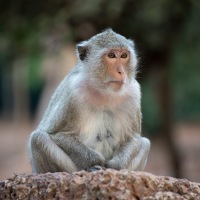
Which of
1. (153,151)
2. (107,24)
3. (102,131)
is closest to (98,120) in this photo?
(102,131)

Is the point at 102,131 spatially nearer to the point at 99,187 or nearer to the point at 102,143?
the point at 102,143

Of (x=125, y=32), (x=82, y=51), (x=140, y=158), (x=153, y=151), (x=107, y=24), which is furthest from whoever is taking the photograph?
(x=153, y=151)

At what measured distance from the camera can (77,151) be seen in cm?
769

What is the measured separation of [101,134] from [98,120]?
16 centimetres

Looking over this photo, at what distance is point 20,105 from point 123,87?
34.5 meters

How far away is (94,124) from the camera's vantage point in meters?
7.86

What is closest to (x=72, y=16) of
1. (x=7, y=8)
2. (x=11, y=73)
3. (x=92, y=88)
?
(x=7, y=8)

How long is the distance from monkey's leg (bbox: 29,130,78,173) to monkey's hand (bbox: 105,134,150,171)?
45cm

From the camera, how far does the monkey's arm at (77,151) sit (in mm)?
7660

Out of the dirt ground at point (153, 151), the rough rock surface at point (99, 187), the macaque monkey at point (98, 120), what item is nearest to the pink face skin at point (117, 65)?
the macaque monkey at point (98, 120)

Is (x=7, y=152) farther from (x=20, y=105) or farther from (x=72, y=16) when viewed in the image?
(x=72, y=16)

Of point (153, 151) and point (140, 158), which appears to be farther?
point (153, 151)

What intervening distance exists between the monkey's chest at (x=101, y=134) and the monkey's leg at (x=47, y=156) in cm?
30

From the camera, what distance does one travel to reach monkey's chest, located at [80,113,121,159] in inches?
309
